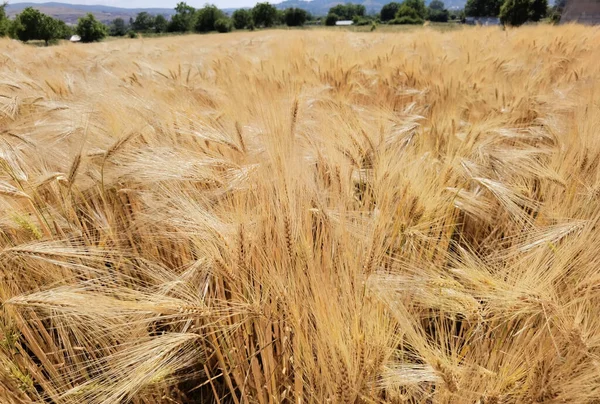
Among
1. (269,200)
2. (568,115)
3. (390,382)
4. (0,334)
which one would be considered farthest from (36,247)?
(568,115)

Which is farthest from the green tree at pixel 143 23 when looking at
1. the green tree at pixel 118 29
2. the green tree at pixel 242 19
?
the green tree at pixel 242 19

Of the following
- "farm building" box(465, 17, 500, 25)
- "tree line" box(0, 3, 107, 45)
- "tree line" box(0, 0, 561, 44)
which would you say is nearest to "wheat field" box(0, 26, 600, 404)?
"tree line" box(0, 0, 561, 44)

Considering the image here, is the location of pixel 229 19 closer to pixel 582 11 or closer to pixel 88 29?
pixel 88 29

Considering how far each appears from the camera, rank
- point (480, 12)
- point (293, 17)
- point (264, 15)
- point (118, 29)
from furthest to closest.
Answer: point (118, 29)
point (293, 17)
point (264, 15)
point (480, 12)

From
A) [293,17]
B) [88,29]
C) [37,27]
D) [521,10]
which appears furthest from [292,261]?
[293,17]

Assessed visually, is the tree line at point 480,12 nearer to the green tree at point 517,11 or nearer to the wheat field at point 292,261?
the green tree at point 517,11

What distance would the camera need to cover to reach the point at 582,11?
22.7m

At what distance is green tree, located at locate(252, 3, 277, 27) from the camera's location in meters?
60.8

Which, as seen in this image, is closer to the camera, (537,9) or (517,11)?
(517,11)

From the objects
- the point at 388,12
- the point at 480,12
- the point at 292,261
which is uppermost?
the point at 388,12

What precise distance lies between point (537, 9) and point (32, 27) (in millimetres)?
50874

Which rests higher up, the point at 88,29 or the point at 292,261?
the point at 88,29

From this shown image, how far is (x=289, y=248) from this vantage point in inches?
32.4

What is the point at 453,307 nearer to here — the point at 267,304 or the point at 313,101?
the point at 267,304
